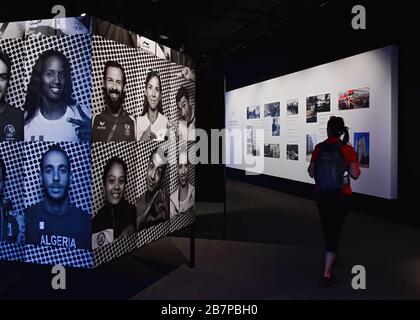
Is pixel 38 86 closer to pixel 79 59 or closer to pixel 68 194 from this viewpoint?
pixel 79 59

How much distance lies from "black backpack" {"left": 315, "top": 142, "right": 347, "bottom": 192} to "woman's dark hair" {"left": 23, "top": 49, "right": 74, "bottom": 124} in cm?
226

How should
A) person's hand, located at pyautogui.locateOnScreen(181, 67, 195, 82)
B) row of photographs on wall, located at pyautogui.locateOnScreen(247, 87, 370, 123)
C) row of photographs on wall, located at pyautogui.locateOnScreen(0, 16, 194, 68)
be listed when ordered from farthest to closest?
row of photographs on wall, located at pyautogui.locateOnScreen(247, 87, 370, 123), person's hand, located at pyautogui.locateOnScreen(181, 67, 195, 82), row of photographs on wall, located at pyautogui.locateOnScreen(0, 16, 194, 68)

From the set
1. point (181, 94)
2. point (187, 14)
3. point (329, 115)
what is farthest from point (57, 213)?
point (187, 14)

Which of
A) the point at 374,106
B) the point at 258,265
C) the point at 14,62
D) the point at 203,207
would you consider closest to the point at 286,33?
the point at 374,106

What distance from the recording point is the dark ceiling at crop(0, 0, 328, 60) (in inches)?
334

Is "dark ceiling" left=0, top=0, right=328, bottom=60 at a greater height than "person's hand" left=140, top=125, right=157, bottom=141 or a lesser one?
greater

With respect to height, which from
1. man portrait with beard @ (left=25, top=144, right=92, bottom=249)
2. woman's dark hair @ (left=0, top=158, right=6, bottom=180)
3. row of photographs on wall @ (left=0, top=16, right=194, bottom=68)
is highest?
row of photographs on wall @ (left=0, top=16, right=194, bottom=68)

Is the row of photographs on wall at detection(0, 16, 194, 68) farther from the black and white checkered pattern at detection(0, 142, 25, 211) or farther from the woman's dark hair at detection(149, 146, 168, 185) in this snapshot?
the woman's dark hair at detection(149, 146, 168, 185)

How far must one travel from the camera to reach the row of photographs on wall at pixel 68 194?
299 cm

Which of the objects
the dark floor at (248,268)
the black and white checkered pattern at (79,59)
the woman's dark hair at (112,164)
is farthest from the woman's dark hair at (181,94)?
the dark floor at (248,268)

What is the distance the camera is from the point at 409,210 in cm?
661

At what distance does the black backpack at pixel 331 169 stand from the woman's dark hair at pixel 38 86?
89.1 inches

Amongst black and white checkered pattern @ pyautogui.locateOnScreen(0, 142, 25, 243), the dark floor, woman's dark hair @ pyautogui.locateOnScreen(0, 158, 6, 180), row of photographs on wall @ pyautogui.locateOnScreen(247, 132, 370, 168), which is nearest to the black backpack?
the dark floor

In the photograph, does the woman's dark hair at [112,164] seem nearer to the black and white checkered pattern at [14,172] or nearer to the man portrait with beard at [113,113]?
the man portrait with beard at [113,113]
